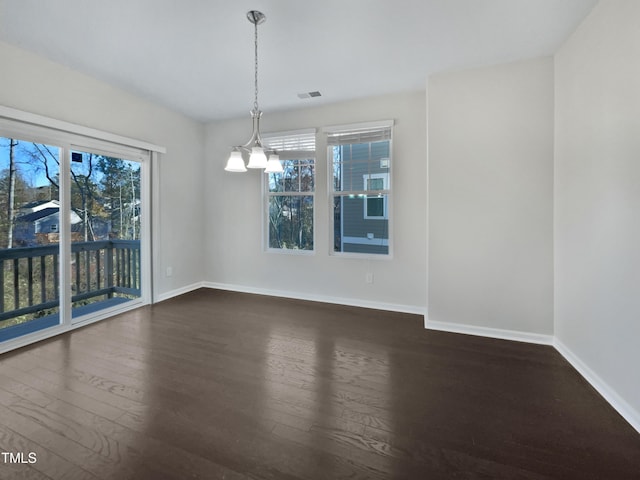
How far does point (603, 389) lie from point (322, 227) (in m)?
3.16

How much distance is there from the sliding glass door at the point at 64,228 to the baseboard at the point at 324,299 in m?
1.33

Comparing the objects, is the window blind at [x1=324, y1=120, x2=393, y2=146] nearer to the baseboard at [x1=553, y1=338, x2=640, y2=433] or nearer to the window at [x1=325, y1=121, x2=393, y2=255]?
the window at [x1=325, y1=121, x2=393, y2=255]

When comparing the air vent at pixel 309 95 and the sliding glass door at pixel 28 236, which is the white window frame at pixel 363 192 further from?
the sliding glass door at pixel 28 236

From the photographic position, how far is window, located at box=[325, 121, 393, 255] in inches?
154

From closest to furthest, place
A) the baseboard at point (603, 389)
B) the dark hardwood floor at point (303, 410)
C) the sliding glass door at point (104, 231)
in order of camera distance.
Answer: the dark hardwood floor at point (303, 410) → the baseboard at point (603, 389) → the sliding glass door at point (104, 231)

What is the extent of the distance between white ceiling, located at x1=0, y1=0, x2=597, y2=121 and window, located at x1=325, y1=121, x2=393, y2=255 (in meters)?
0.63

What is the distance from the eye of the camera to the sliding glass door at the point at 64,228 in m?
2.84

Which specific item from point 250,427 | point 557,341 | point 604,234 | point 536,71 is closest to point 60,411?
point 250,427

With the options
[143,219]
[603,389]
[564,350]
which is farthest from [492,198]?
[143,219]

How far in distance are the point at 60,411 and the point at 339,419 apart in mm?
1761

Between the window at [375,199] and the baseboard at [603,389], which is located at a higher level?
the window at [375,199]

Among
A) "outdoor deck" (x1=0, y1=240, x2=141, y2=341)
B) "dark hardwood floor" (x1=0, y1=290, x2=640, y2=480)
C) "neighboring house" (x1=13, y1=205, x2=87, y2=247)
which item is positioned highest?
"neighboring house" (x1=13, y1=205, x2=87, y2=247)

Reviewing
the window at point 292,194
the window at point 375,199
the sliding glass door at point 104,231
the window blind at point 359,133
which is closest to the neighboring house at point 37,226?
the sliding glass door at point 104,231

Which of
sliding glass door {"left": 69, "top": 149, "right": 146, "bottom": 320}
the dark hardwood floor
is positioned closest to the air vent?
sliding glass door {"left": 69, "top": 149, "right": 146, "bottom": 320}
